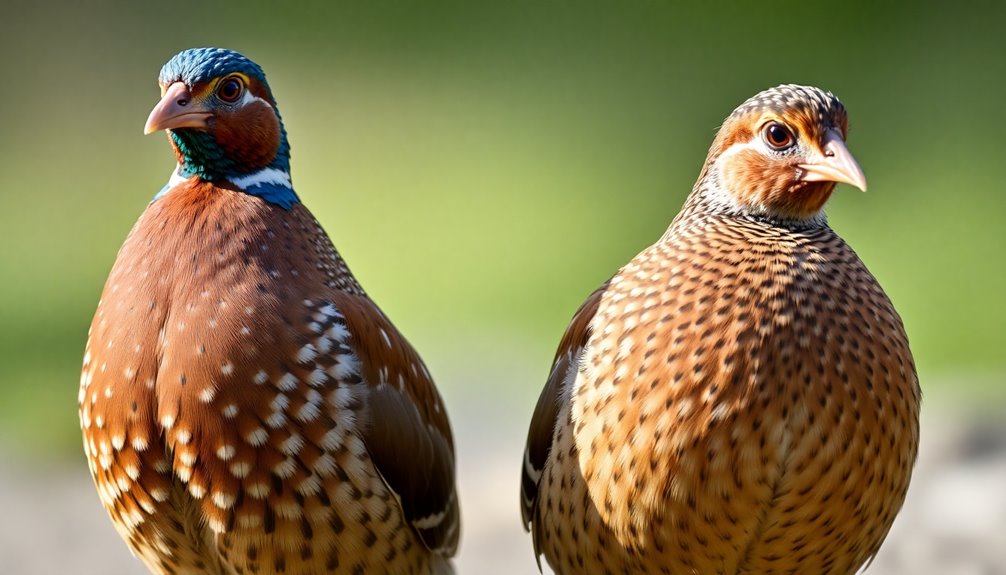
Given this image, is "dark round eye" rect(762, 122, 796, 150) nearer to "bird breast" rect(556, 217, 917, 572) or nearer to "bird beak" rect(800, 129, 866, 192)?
"bird beak" rect(800, 129, 866, 192)

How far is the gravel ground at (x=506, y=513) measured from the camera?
530 cm

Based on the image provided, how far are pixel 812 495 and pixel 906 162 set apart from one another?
5.96 metres

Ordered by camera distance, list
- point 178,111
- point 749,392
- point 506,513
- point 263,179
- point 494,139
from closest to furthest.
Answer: point 749,392 < point 178,111 < point 263,179 < point 506,513 < point 494,139

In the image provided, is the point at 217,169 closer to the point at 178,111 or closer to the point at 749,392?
the point at 178,111

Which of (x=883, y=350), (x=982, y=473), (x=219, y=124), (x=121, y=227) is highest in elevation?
(x=121, y=227)

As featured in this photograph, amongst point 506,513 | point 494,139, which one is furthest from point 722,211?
point 494,139

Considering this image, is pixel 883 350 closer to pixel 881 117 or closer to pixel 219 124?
pixel 219 124

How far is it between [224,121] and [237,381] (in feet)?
2.54

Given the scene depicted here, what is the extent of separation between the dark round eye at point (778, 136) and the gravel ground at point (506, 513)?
201 centimetres

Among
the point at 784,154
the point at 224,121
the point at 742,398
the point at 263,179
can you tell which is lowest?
the point at 742,398

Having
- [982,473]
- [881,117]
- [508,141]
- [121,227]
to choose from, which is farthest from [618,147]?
[982,473]

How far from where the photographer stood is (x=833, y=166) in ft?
12.7

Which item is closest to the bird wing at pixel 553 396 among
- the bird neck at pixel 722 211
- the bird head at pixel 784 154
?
the bird neck at pixel 722 211

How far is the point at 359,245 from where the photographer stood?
10.0 meters
